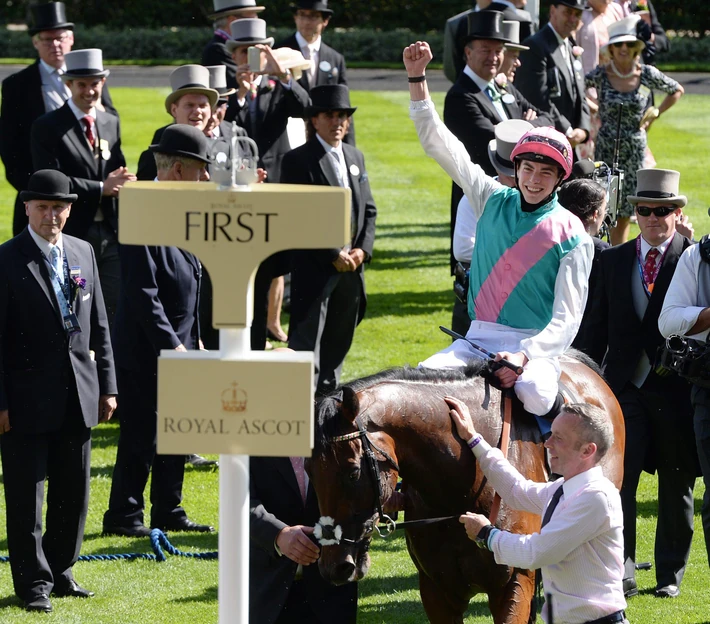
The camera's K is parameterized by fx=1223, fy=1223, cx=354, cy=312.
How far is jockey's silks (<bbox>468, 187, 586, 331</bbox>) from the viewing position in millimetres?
5391

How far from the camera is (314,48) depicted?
11602mm

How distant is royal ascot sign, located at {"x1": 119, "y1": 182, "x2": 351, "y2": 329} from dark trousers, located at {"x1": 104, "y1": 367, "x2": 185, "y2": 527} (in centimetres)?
434

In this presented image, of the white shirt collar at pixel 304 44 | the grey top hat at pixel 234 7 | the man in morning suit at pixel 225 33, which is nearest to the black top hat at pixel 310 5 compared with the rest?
the white shirt collar at pixel 304 44

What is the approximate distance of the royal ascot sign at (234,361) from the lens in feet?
10.4

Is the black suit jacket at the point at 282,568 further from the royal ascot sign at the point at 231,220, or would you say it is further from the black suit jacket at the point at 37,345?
the royal ascot sign at the point at 231,220

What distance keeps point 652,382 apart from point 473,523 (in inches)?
98.0

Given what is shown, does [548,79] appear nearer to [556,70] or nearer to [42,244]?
[556,70]

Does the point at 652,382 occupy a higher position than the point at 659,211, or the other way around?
the point at 659,211

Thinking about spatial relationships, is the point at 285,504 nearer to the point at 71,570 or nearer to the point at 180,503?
the point at 71,570

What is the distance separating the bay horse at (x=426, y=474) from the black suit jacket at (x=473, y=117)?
4.25 metres

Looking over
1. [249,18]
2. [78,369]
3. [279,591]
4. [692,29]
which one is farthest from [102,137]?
→ [692,29]

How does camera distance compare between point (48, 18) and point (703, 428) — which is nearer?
point (703, 428)

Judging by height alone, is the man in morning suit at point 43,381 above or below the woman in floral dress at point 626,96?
below

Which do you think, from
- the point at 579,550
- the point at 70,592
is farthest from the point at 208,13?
the point at 579,550
